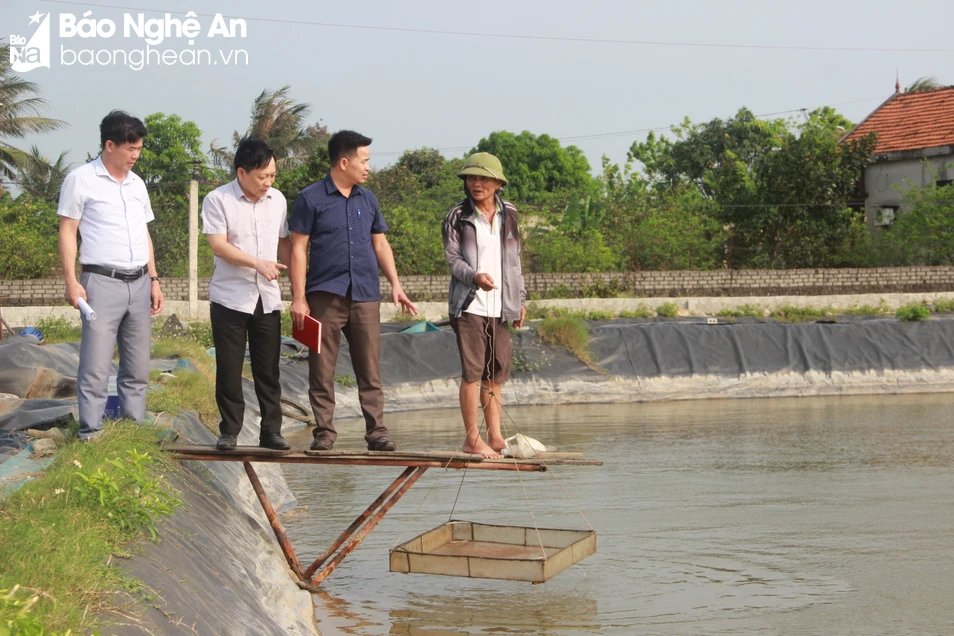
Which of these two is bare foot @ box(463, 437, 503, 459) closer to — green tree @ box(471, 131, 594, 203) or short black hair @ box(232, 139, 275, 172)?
short black hair @ box(232, 139, 275, 172)

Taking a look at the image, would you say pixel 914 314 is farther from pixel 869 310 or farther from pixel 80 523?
pixel 80 523

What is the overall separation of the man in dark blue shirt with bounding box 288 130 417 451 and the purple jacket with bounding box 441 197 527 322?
1.00 ft

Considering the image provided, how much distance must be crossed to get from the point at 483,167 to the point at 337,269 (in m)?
0.90

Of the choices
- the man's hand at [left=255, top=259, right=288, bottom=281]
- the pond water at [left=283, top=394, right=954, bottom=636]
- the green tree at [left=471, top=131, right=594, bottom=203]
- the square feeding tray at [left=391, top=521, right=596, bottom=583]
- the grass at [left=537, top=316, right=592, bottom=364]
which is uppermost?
the green tree at [left=471, top=131, right=594, bottom=203]

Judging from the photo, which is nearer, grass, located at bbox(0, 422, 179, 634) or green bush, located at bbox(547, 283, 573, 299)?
grass, located at bbox(0, 422, 179, 634)

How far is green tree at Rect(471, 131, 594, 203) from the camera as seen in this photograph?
47219 millimetres

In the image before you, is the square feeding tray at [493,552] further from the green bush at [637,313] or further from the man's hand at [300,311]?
the green bush at [637,313]

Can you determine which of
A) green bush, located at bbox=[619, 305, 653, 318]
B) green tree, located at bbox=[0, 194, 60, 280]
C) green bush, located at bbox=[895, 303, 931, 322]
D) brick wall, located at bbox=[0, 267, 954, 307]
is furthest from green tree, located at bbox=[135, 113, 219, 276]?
green bush, located at bbox=[895, 303, 931, 322]

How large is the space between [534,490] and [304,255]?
4.69 meters

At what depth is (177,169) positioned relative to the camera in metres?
34.8

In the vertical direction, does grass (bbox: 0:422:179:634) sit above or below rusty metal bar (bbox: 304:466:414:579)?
above

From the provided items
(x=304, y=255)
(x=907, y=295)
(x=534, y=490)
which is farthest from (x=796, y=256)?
(x=304, y=255)

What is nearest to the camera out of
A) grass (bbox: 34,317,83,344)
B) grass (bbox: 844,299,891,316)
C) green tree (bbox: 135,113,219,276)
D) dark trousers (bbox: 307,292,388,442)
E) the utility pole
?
dark trousers (bbox: 307,292,388,442)

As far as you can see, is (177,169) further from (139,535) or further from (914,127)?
(139,535)
